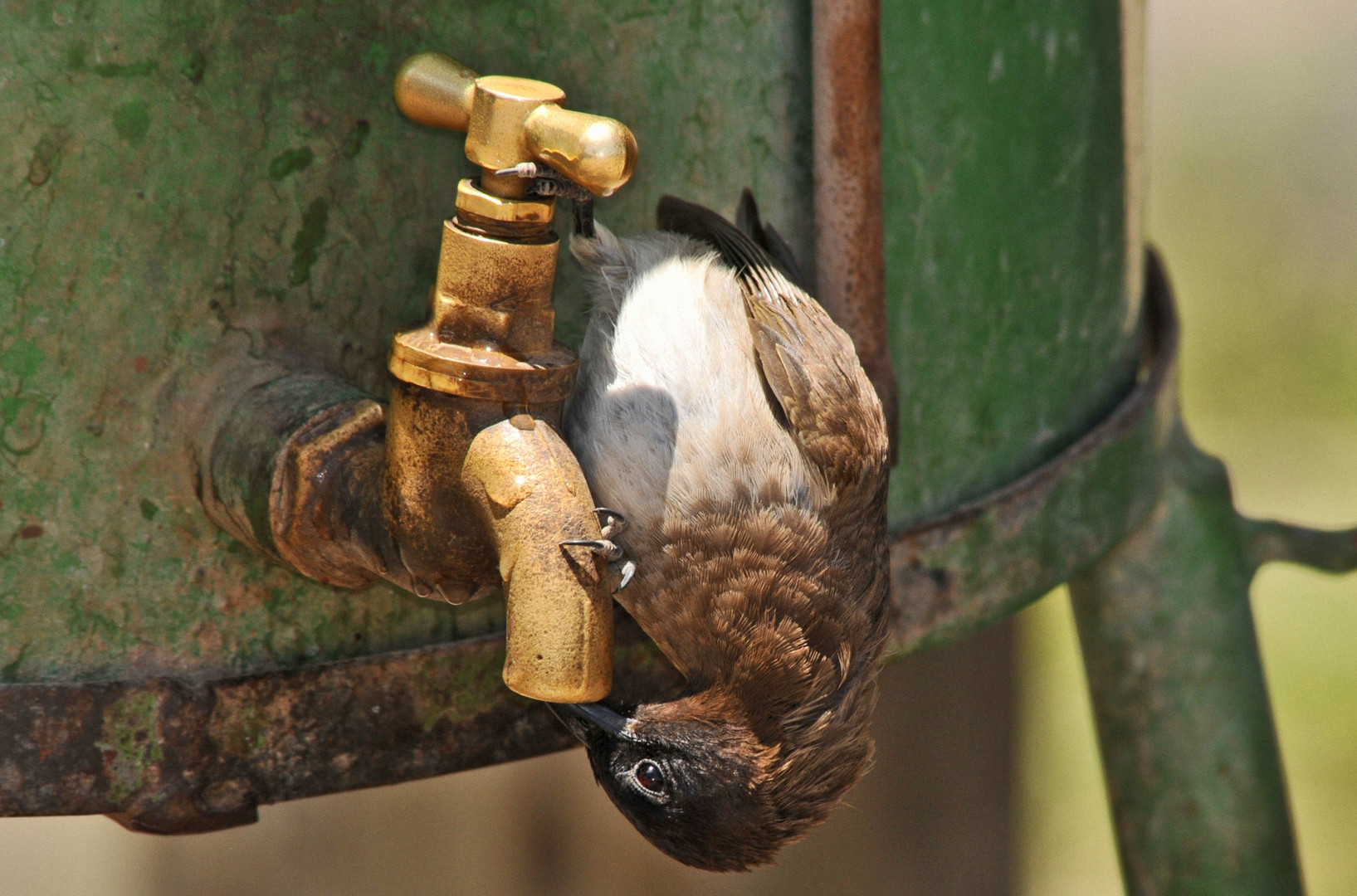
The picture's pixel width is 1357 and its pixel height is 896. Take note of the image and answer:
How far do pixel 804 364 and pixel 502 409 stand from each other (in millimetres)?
730

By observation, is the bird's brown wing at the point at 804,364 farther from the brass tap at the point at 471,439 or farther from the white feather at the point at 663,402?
the brass tap at the point at 471,439

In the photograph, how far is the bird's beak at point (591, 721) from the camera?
1.87 meters

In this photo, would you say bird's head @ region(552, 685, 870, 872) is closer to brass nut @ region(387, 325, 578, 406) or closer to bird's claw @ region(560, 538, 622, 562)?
bird's claw @ region(560, 538, 622, 562)

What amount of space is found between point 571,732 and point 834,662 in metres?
0.38

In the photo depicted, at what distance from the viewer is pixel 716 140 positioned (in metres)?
1.85

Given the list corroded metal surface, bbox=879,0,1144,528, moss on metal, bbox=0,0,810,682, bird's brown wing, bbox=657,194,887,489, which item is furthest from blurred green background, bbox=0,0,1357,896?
moss on metal, bbox=0,0,810,682

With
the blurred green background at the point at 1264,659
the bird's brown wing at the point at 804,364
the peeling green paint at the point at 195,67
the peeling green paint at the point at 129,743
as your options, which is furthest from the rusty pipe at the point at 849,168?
the blurred green background at the point at 1264,659

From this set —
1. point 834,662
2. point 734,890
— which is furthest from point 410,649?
point 734,890

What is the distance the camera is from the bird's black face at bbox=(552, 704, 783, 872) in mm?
1899

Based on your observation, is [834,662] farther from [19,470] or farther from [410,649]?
[19,470]

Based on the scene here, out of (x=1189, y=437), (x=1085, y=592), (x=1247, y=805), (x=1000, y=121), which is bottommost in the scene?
(x=1247, y=805)

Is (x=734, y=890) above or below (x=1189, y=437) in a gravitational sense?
below

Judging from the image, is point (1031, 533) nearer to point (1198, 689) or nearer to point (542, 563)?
point (1198, 689)

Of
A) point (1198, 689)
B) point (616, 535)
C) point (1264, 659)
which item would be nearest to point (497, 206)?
point (616, 535)
